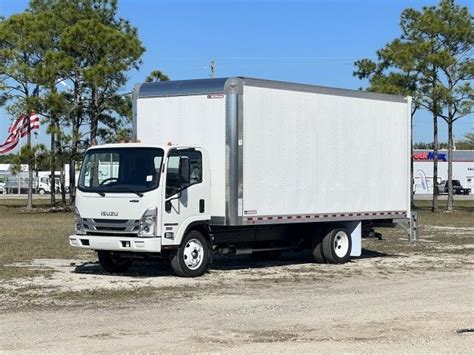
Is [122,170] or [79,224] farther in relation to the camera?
[79,224]

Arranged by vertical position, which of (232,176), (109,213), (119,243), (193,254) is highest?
(232,176)

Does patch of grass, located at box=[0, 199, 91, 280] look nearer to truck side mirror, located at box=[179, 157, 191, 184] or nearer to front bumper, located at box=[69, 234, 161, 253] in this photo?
front bumper, located at box=[69, 234, 161, 253]

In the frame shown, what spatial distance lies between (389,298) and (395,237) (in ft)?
46.8

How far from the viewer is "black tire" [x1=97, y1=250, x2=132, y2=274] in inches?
687

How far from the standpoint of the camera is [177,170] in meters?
16.0

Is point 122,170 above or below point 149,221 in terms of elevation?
above

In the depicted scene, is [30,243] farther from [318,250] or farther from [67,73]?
[67,73]

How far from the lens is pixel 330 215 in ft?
62.3

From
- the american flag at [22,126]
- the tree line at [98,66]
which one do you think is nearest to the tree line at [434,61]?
the tree line at [98,66]

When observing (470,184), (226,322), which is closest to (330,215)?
(226,322)

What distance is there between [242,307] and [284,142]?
18.4 ft

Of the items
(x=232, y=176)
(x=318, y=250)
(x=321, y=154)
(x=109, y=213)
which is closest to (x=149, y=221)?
(x=109, y=213)

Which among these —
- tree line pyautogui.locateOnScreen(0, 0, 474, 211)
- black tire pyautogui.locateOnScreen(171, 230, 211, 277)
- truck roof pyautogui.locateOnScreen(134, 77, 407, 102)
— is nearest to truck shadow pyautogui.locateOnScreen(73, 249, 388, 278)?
black tire pyautogui.locateOnScreen(171, 230, 211, 277)

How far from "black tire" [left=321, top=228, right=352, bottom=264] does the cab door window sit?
13.9ft
